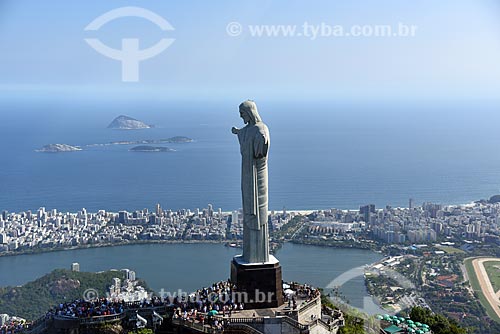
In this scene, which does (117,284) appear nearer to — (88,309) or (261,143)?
(88,309)

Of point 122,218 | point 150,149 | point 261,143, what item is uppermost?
point 150,149

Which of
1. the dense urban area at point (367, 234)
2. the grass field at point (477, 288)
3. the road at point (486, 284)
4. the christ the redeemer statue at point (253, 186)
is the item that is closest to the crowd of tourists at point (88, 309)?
the christ the redeemer statue at point (253, 186)

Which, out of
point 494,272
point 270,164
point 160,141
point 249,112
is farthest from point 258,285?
point 160,141

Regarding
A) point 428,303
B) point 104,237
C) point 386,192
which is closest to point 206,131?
point 386,192

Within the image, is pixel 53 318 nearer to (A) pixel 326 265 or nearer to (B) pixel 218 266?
(B) pixel 218 266

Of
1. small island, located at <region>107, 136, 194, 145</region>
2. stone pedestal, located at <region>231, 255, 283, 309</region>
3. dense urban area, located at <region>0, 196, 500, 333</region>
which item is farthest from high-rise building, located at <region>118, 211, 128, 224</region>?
small island, located at <region>107, 136, 194, 145</region>

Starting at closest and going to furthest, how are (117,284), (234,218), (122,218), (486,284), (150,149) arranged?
(117,284) < (486,284) < (234,218) < (122,218) < (150,149)

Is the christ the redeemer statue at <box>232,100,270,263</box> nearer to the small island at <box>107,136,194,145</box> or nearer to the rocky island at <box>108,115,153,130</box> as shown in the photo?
the small island at <box>107,136,194,145</box>
